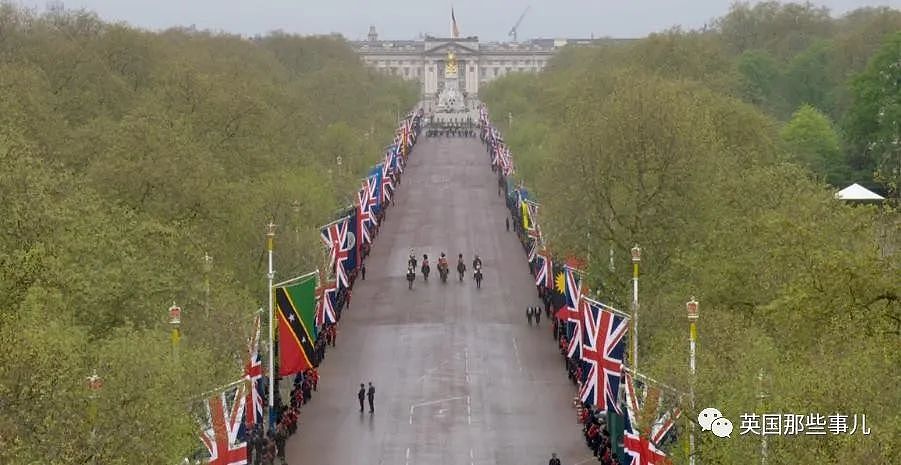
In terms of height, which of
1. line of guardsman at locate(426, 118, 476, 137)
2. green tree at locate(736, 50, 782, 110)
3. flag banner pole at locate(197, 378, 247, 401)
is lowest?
line of guardsman at locate(426, 118, 476, 137)

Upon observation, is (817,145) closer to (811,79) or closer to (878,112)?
(878,112)

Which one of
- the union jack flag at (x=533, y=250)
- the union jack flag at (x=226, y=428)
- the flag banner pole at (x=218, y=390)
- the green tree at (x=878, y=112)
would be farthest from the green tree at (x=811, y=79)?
the union jack flag at (x=226, y=428)

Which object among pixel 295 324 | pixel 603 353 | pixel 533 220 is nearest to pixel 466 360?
pixel 295 324

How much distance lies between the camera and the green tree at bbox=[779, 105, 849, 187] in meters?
94.6

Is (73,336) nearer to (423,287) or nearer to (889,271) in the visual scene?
(889,271)

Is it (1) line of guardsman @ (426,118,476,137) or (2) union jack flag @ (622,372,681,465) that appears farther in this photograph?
(1) line of guardsman @ (426,118,476,137)

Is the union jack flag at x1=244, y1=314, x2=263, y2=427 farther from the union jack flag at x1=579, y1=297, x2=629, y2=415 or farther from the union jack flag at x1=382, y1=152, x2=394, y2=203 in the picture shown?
the union jack flag at x1=382, y1=152, x2=394, y2=203

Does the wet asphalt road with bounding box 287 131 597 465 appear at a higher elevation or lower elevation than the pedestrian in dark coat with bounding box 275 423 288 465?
lower

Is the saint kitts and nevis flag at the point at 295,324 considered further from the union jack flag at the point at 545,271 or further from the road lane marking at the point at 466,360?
the union jack flag at the point at 545,271

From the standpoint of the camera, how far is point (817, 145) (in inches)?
3819

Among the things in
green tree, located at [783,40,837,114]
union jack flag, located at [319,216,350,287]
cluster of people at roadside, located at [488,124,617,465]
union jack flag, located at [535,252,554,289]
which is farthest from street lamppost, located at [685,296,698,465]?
green tree, located at [783,40,837,114]

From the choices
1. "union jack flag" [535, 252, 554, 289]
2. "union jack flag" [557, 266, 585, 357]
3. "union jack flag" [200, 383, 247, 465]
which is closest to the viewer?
"union jack flag" [200, 383, 247, 465]

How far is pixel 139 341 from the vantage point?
3023 cm

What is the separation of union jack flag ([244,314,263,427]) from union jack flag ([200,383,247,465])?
2058 mm
